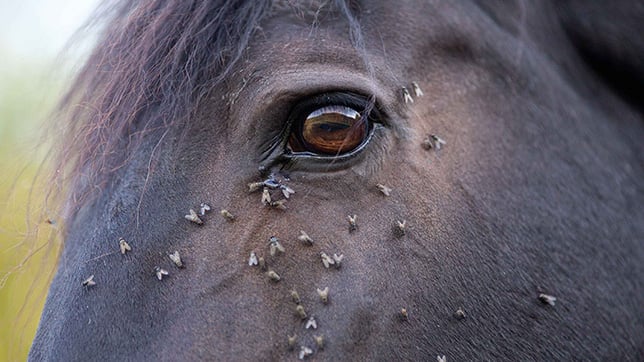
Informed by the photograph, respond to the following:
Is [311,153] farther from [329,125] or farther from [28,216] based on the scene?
[28,216]

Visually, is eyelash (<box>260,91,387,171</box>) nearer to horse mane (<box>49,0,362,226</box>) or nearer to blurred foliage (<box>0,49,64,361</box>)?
horse mane (<box>49,0,362,226</box>)

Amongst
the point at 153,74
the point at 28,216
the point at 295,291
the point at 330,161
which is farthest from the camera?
the point at 28,216

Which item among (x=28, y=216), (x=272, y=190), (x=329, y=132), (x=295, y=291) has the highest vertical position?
(x=329, y=132)

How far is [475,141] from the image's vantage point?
Answer: 2.04m

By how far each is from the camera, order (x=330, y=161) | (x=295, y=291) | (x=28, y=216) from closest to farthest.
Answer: (x=295, y=291), (x=330, y=161), (x=28, y=216)

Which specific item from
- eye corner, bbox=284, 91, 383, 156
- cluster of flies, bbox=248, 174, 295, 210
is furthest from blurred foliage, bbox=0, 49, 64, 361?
eye corner, bbox=284, 91, 383, 156

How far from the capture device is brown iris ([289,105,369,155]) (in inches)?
72.4

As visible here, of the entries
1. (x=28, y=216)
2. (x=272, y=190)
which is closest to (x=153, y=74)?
(x=272, y=190)

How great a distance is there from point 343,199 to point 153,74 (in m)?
0.67

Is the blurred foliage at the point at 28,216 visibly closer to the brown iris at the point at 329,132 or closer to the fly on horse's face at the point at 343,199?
the fly on horse's face at the point at 343,199

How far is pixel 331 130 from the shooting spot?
6.06 feet

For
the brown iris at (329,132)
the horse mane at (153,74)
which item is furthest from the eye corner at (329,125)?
the horse mane at (153,74)

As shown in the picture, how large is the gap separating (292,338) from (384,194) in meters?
0.46

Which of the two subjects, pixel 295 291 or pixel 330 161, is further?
pixel 330 161
